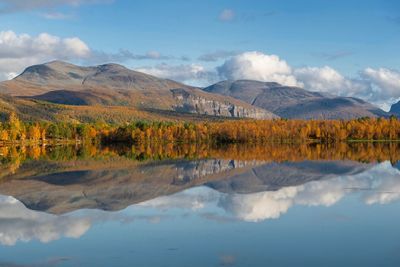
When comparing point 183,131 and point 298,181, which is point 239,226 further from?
point 183,131

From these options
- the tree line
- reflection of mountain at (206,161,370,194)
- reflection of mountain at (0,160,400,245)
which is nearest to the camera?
reflection of mountain at (0,160,400,245)

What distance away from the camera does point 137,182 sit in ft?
156

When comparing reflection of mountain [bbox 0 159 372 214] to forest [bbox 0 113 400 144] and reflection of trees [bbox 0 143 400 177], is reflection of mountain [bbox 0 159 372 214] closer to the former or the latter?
reflection of trees [bbox 0 143 400 177]

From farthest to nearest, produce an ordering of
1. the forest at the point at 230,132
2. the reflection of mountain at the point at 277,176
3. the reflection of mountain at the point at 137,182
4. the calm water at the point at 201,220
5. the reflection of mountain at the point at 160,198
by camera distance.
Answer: the forest at the point at 230,132, the reflection of mountain at the point at 277,176, the reflection of mountain at the point at 137,182, the reflection of mountain at the point at 160,198, the calm water at the point at 201,220

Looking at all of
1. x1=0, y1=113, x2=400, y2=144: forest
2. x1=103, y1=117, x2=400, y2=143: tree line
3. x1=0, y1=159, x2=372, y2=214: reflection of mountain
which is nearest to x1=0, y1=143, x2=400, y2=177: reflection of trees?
x1=0, y1=159, x2=372, y2=214: reflection of mountain

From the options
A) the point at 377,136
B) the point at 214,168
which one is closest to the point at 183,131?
the point at 377,136

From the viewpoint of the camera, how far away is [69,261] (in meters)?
18.9

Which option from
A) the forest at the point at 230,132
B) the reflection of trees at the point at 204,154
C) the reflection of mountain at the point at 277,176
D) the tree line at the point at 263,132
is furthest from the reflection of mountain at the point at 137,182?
the tree line at the point at 263,132

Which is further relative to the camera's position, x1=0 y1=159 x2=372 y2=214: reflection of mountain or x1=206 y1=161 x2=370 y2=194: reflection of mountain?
x1=206 y1=161 x2=370 y2=194: reflection of mountain

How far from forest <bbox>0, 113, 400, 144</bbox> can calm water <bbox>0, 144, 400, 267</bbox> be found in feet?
340

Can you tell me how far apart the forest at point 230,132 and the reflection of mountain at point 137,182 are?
291 ft

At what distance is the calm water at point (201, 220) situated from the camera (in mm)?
19500

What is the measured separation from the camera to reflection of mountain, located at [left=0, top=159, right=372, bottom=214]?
3572 cm

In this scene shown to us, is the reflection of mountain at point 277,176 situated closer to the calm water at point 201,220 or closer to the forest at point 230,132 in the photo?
the calm water at point 201,220
